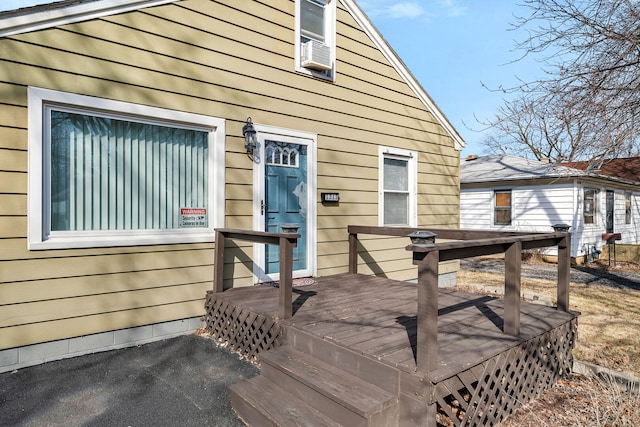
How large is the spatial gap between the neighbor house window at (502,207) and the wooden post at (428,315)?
11195 millimetres

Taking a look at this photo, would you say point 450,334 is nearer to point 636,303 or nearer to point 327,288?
point 327,288

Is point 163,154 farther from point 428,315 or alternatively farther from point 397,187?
point 397,187

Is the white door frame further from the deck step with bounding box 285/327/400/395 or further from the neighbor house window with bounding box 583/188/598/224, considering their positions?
the neighbor house window with bounding box 583/188/598/224

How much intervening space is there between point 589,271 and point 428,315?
9.66m

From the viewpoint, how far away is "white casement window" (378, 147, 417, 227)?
6219mm

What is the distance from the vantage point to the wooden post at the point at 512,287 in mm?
2865

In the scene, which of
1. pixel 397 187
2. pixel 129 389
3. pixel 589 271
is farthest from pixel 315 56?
pixel 589 271

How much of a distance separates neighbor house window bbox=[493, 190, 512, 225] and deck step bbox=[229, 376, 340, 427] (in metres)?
11.5

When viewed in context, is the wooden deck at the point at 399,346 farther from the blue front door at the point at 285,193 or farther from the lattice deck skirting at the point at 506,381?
the blue front door at the point at 285,193

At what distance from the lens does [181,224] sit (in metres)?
4.18

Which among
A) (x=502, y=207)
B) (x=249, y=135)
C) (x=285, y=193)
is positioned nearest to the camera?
(x=249, y=135)

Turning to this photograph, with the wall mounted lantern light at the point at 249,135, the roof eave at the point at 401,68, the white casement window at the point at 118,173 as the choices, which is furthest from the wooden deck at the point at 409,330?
the roof eave at the point at 401,68

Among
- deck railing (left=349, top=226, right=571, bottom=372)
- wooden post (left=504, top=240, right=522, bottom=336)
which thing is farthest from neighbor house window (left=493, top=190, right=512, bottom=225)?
wooden post (left=504, top=240, right=522, bottom=336)

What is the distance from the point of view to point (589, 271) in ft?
31.3
